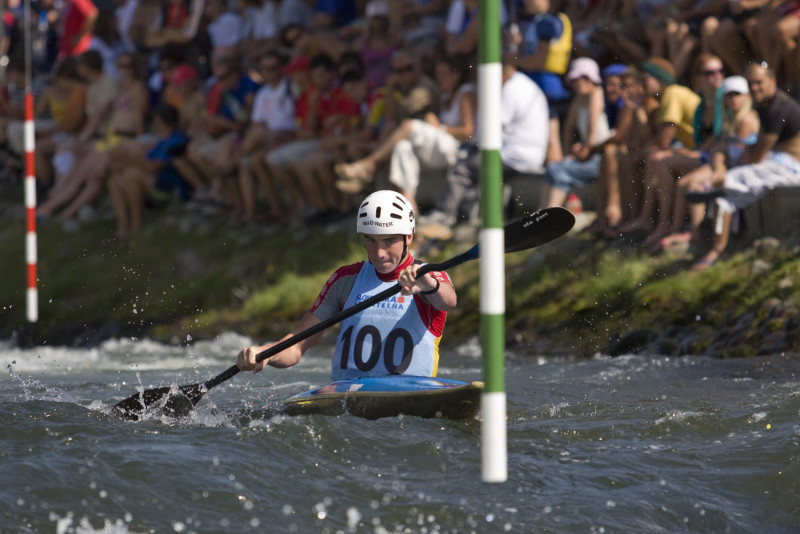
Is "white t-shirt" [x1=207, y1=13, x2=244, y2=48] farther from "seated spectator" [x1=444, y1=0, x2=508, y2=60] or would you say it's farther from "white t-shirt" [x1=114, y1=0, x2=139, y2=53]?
"seated spectator" [x1=444, y1=0, x2=508, y2=60]

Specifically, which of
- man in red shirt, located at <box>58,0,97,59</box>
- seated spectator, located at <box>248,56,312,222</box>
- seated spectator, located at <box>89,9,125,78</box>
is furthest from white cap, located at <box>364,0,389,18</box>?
man in red shirt, located at <box>58,0,97,59</box>

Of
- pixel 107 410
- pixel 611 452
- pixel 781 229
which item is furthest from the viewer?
pixel 781 229

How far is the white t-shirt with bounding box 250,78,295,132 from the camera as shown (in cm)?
1322

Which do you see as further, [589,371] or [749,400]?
[589,371]

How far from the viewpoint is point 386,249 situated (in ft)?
21.3

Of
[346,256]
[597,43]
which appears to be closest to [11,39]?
[346,256]

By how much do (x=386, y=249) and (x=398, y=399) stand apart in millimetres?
808

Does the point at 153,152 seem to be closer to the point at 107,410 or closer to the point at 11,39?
the point at 11,39

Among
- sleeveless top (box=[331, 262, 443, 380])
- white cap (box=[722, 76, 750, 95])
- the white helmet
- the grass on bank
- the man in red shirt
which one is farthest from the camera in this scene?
the man in red shirt

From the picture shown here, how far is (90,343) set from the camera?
13.1 m

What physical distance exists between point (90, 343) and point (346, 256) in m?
2.99

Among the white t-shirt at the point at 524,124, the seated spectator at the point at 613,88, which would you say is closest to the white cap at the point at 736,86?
the seated spectator at the point at 613,88

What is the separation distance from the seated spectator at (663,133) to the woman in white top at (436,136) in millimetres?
1865

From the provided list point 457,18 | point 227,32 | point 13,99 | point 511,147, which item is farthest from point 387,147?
point 13,99
